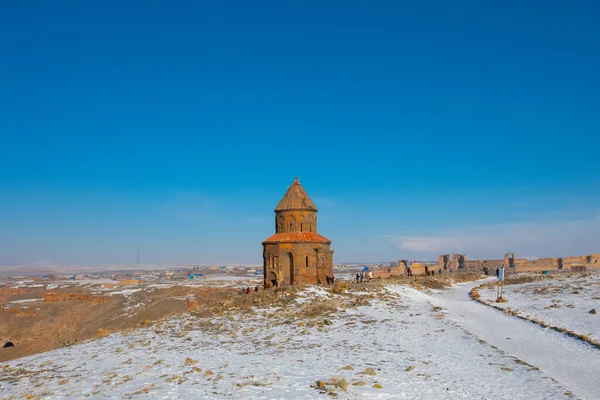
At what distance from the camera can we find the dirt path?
38.9ft

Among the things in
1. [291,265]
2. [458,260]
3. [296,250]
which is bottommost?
[458,260]

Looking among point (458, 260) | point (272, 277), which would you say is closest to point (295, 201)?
point (272, 277)

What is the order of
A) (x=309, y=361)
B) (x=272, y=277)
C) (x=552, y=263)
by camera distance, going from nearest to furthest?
(x=309, y=361) → (x=272, y=277) → (x=552, y=263)

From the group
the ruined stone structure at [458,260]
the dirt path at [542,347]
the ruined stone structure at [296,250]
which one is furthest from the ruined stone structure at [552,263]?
the dirt path at [542,347]

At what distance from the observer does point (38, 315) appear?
170 feet

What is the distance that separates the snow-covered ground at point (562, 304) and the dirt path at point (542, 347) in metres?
1.37

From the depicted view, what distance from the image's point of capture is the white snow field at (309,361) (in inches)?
420

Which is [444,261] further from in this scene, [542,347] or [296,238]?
[542,347]

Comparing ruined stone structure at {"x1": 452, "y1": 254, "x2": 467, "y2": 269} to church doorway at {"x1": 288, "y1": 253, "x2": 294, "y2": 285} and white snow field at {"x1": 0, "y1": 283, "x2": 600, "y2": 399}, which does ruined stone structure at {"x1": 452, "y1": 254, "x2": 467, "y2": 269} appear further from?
white snow field at {"x1": 0, "y1": 283, "x2": 600, "y2": 399}

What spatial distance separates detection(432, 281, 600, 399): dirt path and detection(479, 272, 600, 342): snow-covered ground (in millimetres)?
1368

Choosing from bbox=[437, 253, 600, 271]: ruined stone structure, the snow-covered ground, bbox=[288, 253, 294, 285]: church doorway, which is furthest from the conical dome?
bbox=[437, 253, 600, 271]: ruined stone structure

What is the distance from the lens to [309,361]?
13.5 m

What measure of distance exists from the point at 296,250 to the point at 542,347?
21.1 m

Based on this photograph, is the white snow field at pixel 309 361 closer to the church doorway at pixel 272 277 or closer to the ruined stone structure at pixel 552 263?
the church doorway at pixel 272 277
